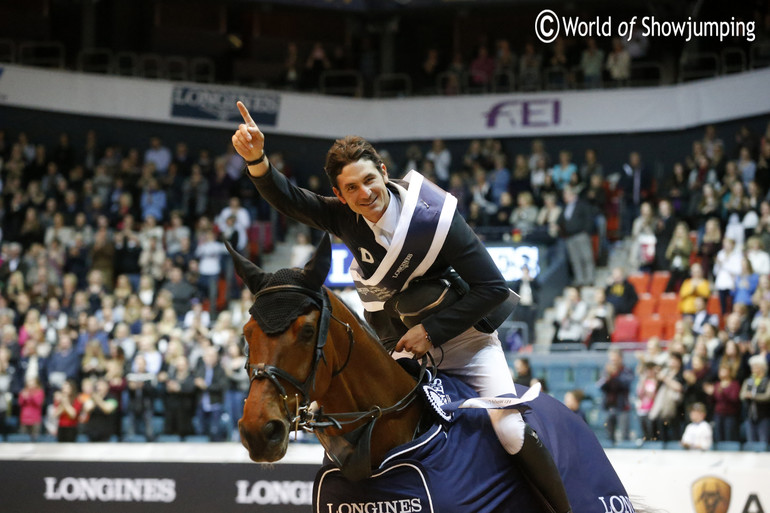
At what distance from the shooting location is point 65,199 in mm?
16406

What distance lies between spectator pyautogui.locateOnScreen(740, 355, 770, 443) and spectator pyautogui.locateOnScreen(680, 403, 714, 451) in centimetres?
47

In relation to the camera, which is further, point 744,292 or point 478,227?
point 478,227

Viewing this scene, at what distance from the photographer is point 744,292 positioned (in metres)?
12.1

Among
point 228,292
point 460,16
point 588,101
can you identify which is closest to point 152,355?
point 228,292

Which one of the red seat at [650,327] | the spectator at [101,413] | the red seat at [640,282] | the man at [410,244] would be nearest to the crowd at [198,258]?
the spectator at [101,413]

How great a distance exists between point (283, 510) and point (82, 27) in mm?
16549

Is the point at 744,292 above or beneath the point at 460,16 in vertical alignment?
beneath

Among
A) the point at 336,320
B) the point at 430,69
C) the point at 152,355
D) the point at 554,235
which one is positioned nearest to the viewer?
the point at 336,320

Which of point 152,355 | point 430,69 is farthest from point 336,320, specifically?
point 430,69

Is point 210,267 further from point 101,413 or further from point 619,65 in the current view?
point 619,65

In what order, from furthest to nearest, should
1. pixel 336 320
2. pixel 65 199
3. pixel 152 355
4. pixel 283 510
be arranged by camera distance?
pixel 65 199 < pixel 152 355 < pixel 283 510 < pixel 336 320

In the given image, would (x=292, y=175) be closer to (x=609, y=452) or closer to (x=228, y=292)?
(x=228, y=292)

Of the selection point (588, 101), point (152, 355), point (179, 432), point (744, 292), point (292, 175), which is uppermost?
point (588, 101)

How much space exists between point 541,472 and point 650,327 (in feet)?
30.2
